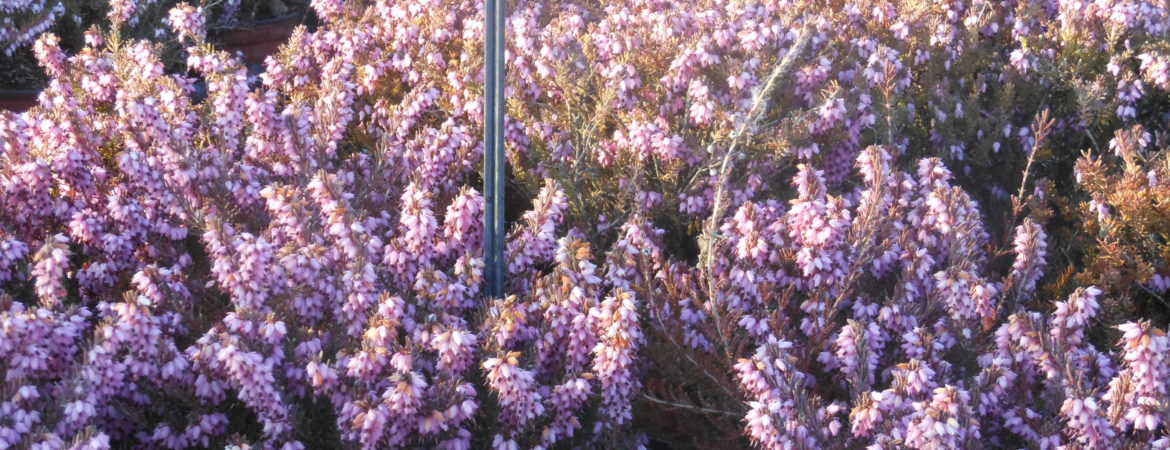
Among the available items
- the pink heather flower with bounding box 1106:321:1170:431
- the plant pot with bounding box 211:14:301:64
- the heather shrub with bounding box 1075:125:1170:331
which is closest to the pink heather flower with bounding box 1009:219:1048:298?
the heather shrub with bounding box 1075:125:1170:331

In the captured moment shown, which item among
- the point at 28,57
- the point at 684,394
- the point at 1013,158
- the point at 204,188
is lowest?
the point at 684,394

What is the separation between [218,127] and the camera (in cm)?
346

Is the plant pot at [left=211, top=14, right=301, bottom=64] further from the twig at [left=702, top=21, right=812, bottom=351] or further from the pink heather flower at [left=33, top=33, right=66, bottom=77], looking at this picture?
the twig at [left=702, top=21, right=812, bottom=351]

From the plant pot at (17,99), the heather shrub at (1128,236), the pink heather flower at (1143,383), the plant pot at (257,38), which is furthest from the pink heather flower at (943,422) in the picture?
the plant pot at (257,38)

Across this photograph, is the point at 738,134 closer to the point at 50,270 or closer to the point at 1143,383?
the point at 1143,383

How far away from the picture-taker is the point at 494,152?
2.80 meters

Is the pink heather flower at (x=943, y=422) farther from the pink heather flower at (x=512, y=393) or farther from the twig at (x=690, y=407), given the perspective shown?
the pink heather flower at (x=512, y=393)

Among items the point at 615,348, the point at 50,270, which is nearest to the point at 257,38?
the point at 50,270

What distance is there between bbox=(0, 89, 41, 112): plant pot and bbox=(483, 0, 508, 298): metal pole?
11.9 ft

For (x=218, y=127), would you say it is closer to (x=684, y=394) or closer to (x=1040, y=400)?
(x=684, y=394)

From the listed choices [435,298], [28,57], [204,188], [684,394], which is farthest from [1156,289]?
[28,57]

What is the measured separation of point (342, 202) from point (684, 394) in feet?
3.28

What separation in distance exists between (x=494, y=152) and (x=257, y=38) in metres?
4.40

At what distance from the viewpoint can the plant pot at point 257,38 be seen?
6613mm
